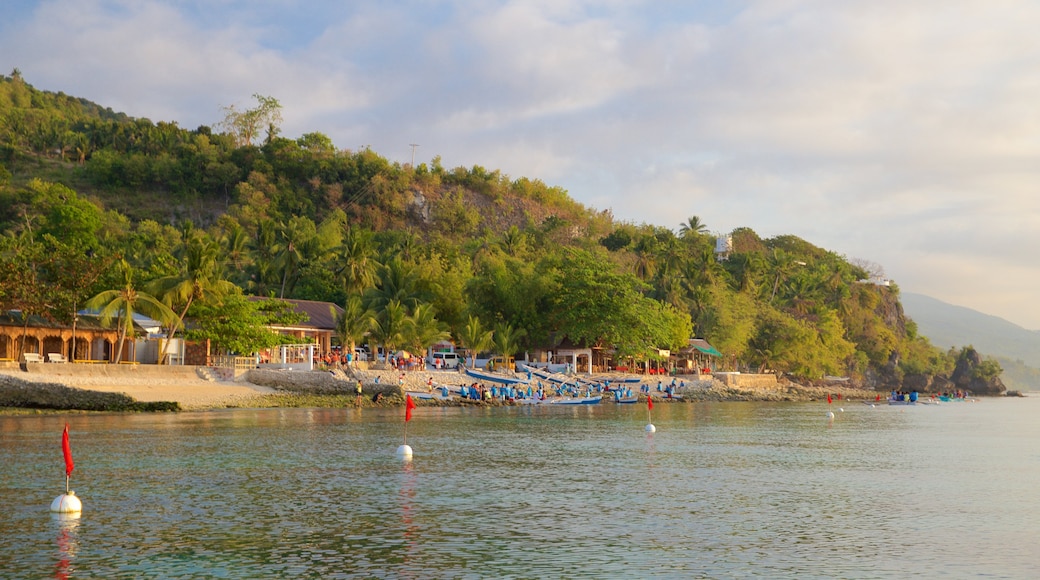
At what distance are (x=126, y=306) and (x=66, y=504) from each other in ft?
126

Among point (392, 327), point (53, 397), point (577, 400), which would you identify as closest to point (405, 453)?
point (53, 397)

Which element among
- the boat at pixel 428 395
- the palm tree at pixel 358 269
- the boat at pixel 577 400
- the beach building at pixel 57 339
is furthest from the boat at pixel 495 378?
the beach building at pixel 57 339

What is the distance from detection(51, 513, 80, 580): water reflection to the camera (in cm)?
1322

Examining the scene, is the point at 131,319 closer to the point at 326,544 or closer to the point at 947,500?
the point at 326,544

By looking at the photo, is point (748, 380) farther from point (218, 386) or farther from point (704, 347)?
point (218, 386)

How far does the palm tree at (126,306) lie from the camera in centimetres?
5188

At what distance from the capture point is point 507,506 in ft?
64.6

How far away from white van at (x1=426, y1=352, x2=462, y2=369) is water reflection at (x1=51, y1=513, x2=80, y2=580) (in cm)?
5856

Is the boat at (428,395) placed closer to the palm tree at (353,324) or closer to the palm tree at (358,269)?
the palm tree at (353,324)

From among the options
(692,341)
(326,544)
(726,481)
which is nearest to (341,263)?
(692,341)

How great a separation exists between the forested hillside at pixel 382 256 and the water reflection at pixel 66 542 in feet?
117

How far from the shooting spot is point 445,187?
150m

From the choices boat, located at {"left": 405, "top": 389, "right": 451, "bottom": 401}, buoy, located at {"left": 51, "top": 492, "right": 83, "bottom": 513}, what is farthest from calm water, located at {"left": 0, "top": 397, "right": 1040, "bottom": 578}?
boat, located at {"left": 405, "top": 389, "right": 451, "bottom": 401}

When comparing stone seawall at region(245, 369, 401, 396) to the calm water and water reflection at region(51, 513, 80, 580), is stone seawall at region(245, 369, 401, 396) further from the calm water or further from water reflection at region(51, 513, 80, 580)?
water reflection at region(51, 513, 80, 580)
